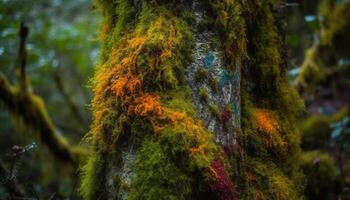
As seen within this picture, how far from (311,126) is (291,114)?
2.70m

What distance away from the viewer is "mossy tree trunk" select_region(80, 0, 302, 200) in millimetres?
2102

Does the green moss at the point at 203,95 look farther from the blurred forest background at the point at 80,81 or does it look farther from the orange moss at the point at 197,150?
the blurred forest background at the point at 80,81

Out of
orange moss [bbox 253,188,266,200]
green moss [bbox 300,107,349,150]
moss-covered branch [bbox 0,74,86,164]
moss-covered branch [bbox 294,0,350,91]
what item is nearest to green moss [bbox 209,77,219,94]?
orange moss [bbox 253,188,266,200]

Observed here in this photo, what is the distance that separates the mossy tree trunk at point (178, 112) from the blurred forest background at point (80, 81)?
1.56 ft

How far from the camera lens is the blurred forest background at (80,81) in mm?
3846

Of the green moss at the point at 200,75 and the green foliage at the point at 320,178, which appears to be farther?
the green foliage at the point at 320,178

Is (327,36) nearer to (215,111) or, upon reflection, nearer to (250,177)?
(250,177)

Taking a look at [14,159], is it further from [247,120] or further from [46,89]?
[46,89]

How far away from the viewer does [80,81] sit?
9211 millimetres

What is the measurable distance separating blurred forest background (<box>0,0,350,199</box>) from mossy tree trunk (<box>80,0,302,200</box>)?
0.48 m

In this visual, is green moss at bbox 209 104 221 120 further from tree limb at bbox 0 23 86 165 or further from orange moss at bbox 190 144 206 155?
tree limb at bbox 0 23 86 165

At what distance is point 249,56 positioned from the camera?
284 cm

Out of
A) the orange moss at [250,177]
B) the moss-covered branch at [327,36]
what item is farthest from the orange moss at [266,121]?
the moss-covered branch at [327,36]

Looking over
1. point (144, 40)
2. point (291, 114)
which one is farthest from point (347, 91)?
point (144, 40)
